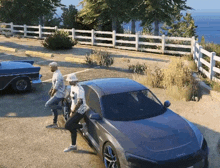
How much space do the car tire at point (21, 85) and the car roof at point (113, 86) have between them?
179 inches

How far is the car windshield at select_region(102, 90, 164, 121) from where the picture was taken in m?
6.15

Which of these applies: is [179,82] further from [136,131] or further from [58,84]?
[136,131]

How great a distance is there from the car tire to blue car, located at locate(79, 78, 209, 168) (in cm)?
469

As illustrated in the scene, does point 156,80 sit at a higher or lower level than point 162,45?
lower

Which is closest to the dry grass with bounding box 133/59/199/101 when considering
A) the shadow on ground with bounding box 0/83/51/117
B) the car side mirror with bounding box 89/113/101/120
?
the shadow on ground with bounding box 0/83/51/117

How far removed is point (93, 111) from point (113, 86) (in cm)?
78

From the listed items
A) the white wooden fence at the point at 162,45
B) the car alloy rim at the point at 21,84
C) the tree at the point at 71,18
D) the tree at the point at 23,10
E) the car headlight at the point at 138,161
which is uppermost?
the tree at the point at 23,10

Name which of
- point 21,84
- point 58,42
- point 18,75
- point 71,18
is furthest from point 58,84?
point 71,18

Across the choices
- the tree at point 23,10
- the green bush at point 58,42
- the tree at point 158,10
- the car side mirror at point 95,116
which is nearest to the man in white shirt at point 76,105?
the car side mirror at point 95,116

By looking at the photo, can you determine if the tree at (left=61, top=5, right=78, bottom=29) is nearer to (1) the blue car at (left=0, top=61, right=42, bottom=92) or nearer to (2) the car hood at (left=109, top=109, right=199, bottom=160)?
(1) the blue car at (left=0, top=61, right=42, bottom=92)

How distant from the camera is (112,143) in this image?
5.40 meters

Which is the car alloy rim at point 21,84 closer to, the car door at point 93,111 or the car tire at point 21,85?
the car tire at point 21,85

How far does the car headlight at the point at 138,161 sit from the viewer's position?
4.91 meters

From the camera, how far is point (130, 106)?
20.9 ft
